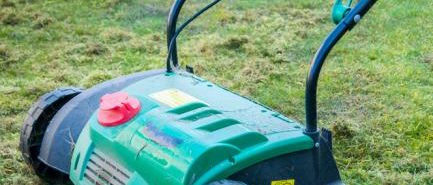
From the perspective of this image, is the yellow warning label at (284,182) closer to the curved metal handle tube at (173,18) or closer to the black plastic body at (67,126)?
the curved metal handle tube at (173,18)

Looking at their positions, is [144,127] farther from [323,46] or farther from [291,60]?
[291,60]

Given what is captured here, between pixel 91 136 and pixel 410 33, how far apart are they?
3.18 m

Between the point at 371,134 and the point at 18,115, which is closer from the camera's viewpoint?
the point at 371,134

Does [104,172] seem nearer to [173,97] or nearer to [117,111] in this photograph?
[117,111]

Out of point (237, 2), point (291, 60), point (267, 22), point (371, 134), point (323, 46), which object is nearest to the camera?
point (323, 46)

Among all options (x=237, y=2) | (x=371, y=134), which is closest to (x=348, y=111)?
(x=371, y=134)

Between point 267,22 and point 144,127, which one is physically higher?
point 144,127

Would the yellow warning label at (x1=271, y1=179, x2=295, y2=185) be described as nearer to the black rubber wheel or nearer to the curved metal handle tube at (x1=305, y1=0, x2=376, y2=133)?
the curved metal handle tube at (x1=305, y1=0, x2=376, y2=133)

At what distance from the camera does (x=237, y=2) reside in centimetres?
567

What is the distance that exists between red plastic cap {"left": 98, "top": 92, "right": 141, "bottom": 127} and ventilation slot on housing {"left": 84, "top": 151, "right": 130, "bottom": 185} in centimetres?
11

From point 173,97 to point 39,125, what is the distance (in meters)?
0.66

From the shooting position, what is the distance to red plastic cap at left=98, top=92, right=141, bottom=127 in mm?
2018

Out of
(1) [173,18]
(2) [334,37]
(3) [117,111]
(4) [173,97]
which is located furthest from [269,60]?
(2) [334,37]

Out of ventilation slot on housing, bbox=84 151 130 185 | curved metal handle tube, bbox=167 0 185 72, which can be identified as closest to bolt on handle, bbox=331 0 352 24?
curved metal handle tube, bbox=167 0 185 72
